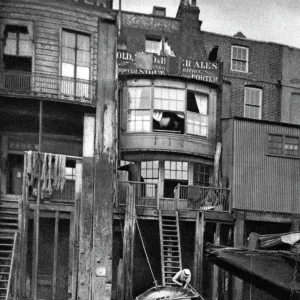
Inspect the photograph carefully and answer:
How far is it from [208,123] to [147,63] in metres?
4.57

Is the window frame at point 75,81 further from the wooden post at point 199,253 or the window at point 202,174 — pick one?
the wooden post at point 199,253

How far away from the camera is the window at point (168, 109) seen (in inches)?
1261

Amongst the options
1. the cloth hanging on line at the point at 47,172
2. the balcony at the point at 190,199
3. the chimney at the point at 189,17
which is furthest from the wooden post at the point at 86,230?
the chimney at the point at 189,17

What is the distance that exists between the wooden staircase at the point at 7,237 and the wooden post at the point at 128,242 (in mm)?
4542

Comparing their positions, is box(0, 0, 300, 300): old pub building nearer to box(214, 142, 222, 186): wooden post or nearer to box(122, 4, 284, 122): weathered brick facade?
box(214, 142, 222, 186): wooden post

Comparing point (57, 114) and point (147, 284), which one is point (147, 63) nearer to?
point (57, 114)

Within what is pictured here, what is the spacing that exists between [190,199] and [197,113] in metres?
5.02

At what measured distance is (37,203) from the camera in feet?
83.6

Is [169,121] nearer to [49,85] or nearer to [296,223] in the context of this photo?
[49,85]

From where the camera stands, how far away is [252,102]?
38.9m

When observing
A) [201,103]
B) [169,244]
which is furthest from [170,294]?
[201,103]

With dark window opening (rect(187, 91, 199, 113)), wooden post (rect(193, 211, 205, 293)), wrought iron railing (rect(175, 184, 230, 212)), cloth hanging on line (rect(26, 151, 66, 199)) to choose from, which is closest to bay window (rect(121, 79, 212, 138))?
dark window opening (rect(187, 91, 199, 113))

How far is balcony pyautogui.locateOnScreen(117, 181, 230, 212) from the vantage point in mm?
29422

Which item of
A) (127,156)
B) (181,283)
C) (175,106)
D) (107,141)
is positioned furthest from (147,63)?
(181,283)
